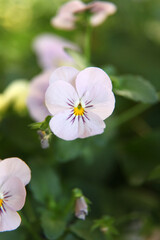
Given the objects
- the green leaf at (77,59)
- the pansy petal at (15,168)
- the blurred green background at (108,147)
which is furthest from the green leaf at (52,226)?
the green leaf at (77,59)

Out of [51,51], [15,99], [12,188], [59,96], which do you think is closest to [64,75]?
[59,96]

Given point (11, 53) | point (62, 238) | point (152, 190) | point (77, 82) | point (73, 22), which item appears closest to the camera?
point (77, 82)

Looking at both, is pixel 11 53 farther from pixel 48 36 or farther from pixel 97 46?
pixel 97 46

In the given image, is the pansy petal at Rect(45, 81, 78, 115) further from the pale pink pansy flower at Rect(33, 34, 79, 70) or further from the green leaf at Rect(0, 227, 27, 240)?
the pale pink pansy flower at Rect(33, 34, 79, 70)

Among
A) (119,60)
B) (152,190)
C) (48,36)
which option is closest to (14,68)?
(48,36)

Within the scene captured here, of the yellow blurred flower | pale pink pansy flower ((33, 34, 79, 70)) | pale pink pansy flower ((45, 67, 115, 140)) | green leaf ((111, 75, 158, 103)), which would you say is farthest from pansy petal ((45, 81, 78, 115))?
pale pink pansy flower ((33, 34, 79, 70))

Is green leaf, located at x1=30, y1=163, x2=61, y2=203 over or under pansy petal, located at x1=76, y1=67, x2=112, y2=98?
under
